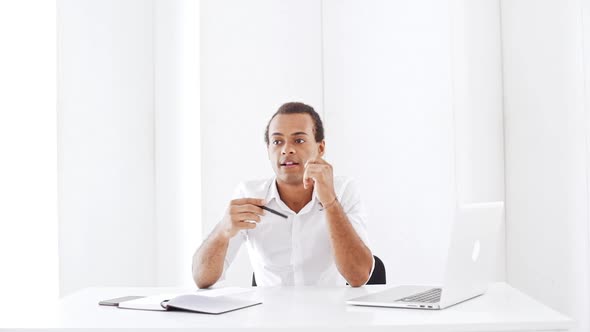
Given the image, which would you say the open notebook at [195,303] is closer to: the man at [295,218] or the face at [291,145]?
the man at [295,218]

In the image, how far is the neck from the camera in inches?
110

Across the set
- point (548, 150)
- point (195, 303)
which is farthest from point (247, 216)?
point (548, 150)

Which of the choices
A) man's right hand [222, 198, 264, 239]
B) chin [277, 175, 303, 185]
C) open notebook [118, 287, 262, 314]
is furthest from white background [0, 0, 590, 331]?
open notebook [118, 287, 262, 314]

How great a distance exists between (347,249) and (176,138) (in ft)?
5.79

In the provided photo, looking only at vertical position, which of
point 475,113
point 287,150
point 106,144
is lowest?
point 287,150

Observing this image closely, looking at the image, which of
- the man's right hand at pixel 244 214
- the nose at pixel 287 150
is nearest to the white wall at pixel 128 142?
the nose at pixel 287 150

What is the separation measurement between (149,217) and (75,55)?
0.97m

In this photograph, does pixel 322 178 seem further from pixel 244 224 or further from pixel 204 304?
pixel 204 304

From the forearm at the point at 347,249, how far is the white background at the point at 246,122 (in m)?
1.09

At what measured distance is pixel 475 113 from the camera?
12.0ft

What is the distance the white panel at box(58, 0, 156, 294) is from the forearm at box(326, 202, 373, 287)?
1.65m

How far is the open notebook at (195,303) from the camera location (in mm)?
1921

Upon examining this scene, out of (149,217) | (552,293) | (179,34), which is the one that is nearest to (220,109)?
(179,34)

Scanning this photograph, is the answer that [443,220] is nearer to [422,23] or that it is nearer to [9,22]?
[422,23]
